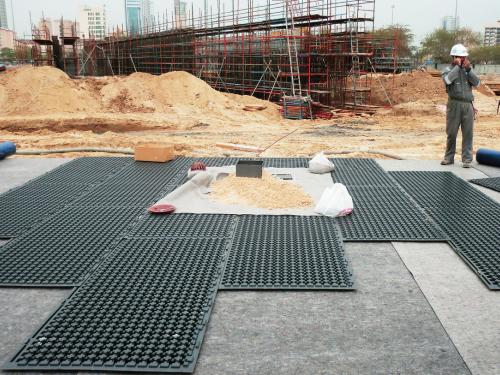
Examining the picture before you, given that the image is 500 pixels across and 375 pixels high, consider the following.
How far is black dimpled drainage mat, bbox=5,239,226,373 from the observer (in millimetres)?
2508

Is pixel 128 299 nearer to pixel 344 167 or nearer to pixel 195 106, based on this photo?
pixel 344 167

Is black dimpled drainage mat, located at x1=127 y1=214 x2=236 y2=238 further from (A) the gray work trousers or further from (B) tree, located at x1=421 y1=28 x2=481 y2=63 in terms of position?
(B) tree, located at x1=421 y1=28 x2=481 y2=63

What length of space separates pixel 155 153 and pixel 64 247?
3.62 metres

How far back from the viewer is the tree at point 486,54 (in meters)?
61.4

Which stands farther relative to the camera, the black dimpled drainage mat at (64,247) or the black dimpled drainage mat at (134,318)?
the black dimpled drainage mat at (64,247)

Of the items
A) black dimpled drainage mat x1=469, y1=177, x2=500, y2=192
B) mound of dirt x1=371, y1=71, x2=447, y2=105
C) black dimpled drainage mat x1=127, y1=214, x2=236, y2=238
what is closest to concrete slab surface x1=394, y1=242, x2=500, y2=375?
black dimpled drainage mat x1=127, y1=214, x2=236, y2=238

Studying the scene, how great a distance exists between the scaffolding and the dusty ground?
8.15 feet

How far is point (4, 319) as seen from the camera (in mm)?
2930

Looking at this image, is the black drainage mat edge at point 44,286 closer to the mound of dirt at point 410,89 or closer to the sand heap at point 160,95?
the sand heap at point 160,95

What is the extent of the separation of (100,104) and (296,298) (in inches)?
747

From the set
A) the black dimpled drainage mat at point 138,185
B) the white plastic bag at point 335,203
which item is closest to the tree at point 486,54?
the black dimpled drainage mat at point 138,185

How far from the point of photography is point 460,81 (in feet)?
23.8

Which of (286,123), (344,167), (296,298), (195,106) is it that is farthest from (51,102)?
(296,298)

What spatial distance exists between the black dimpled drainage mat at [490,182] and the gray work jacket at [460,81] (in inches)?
56.4
